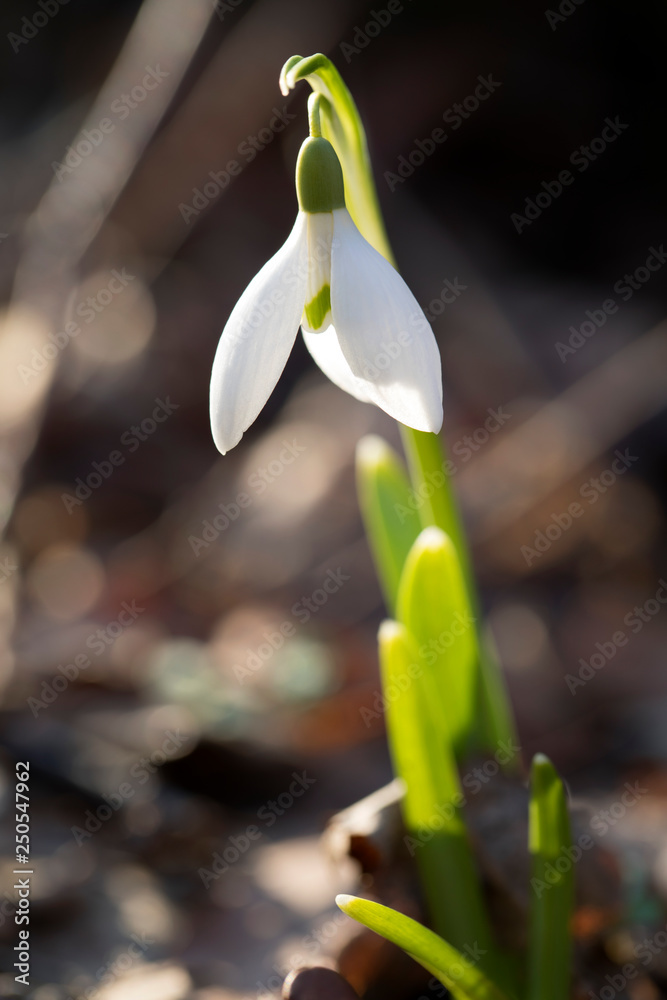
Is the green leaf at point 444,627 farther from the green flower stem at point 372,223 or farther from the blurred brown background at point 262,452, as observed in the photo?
the blurred brown background at point 262,452

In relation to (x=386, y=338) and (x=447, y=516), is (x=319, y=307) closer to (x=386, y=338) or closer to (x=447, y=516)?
(x=386, y=338)

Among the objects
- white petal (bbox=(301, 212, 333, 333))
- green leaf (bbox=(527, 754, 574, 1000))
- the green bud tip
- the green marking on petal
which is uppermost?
the green bud tip

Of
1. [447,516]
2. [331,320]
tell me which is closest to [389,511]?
[447,516]

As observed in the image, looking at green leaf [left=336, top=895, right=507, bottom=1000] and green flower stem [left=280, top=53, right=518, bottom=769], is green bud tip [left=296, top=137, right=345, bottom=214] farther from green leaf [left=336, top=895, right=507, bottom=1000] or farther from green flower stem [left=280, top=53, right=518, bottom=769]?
green leaf [left=336, top=895, right=507, bottom=1000]

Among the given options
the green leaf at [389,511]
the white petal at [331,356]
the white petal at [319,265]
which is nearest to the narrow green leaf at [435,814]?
the green leaf at [389,511]

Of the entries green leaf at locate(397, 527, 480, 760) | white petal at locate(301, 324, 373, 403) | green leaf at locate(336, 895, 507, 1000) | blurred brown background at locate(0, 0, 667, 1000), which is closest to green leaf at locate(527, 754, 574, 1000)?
green leaf at locate(336, 895, 507, 1000)

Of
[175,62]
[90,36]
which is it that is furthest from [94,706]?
[90,36]

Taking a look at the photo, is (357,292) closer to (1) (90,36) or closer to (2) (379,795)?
(2) (379,795)
